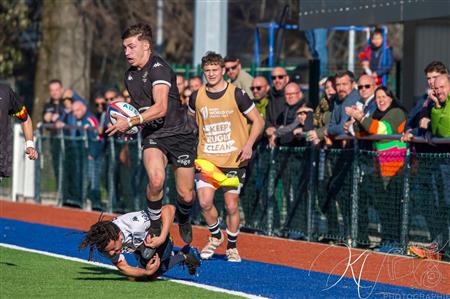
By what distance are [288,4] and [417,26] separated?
5.13m

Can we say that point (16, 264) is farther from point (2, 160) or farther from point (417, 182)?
point (417, 182)

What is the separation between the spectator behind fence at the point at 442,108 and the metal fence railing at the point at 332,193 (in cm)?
13

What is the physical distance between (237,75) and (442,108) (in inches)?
184

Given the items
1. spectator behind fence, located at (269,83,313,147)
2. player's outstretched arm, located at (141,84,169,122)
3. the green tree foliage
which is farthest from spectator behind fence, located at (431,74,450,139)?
the green tree foliage

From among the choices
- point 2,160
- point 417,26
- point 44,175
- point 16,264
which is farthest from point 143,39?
point 44,175

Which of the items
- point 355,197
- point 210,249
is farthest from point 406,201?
point 210,249

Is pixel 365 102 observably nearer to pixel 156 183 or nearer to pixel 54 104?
pixel 156 183

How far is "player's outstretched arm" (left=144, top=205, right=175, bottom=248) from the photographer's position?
1116 cm

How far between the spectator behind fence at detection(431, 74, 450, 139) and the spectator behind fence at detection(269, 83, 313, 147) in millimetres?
2856

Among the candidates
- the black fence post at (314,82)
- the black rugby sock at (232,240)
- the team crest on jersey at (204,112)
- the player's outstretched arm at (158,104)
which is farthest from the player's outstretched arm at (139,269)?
the black fence post at (314,82)

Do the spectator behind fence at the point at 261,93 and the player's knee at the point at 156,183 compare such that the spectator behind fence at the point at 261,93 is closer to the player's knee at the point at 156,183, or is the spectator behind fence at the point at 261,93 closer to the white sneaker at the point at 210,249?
the white sneaker at the point at 210,249

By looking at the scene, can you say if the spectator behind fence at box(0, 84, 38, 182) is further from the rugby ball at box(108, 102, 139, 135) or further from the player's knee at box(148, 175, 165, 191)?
the player's knee at box(148, 175, 165, 191)

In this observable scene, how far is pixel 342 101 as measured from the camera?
1588cm

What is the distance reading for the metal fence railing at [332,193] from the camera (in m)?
13.9
